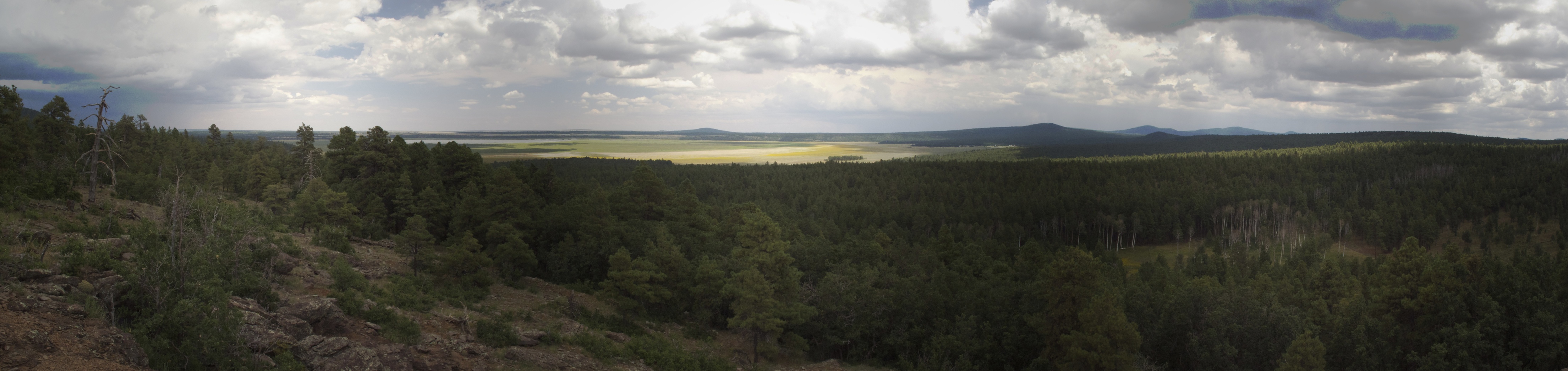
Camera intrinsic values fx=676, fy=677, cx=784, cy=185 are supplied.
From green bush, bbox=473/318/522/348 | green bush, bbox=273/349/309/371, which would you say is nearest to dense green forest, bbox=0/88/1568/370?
green bush, bbox=273/349/309/371

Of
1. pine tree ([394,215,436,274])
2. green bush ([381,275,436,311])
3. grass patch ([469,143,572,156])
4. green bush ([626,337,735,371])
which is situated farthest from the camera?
grass patch ([469,143,572,156])

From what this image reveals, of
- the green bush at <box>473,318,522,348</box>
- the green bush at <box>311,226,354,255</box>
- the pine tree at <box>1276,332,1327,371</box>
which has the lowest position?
the pine tree at <box>1276,332,1327,371</box>

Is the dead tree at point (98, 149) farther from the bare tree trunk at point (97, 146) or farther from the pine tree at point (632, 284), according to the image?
the pine tree at point (632, 284)

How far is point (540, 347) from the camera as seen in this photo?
3341cm

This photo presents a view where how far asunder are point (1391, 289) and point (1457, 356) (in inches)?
315

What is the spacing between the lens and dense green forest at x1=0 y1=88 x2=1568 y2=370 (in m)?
29.9

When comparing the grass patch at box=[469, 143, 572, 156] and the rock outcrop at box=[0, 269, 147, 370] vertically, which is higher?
the grass patch at box=[469, 143, 572, 156]

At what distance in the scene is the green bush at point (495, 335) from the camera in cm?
3173

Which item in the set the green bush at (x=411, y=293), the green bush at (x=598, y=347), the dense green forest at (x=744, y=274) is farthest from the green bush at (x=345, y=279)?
the green bush at (x=598, y=347)

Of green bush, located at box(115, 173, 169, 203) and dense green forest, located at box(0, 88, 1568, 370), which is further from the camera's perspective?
green bush, located at box(115, 173, 169, 203)

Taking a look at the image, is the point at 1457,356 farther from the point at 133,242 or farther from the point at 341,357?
the point at 133,242

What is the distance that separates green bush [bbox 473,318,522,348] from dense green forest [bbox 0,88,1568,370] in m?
4.16

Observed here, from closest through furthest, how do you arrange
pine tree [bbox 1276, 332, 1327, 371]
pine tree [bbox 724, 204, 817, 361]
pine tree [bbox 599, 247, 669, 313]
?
pine tree [bbox 724, 204, 817, 361]
pine tree [bbox 1276, 332, 1327, 371]
pine tree [bbox 599, 247, 669, 313]

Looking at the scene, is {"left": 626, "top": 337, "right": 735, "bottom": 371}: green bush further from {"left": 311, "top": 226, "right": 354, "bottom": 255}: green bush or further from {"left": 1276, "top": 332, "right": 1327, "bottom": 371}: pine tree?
{"left": 1276, "top": 332, "right": 1327, "bottom": 371}: pine tree
